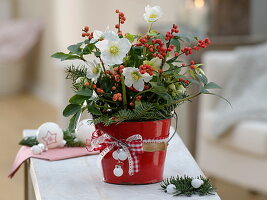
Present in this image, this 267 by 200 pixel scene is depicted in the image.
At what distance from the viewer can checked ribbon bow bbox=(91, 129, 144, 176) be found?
1.48 m

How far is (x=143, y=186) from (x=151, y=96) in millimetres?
198

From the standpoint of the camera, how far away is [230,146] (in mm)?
3322

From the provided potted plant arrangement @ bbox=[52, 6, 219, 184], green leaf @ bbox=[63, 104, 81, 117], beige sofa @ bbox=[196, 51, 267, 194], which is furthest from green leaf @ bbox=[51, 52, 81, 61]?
beige sofa @ bbox=[196, 51, 267, 194]

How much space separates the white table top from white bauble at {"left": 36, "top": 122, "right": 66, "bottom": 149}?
100mm

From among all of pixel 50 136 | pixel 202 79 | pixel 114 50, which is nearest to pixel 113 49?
pixel 114 50

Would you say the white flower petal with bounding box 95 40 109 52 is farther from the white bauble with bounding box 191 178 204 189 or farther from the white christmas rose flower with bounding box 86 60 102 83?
the white bauble with bounding box 191 178 204 189

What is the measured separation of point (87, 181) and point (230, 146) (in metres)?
1.89

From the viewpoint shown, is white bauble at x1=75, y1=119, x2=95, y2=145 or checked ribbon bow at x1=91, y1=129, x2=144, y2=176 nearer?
checked ribbon bow at x1=91, y1=129, x2=144, y2=176

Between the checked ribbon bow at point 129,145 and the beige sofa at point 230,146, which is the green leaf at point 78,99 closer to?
the checked ribbon bow at point 129,145

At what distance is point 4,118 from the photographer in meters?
5.16

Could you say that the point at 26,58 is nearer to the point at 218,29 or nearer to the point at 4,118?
the point at 4,118

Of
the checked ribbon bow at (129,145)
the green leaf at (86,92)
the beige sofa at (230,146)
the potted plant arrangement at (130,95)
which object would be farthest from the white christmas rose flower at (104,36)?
the beige sofa at (230,146)

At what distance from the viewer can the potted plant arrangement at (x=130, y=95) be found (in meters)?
1.44

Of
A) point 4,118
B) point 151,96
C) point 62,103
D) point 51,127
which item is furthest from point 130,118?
point 4,118
